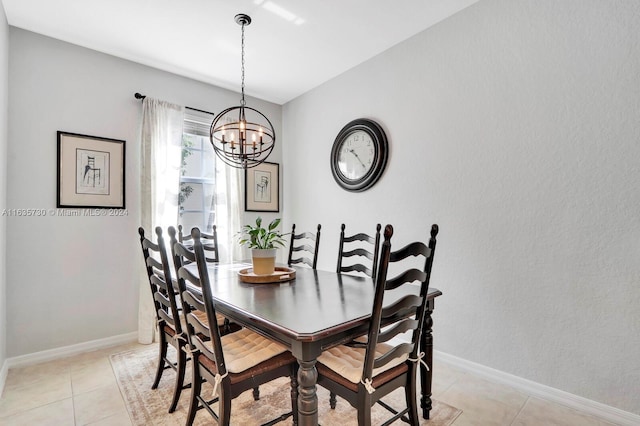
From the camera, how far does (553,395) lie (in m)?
2.01

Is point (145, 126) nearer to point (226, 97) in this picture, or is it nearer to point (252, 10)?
point (226, 97)

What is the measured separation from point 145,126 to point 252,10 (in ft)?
5.06

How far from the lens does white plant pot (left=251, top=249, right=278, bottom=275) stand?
212cm

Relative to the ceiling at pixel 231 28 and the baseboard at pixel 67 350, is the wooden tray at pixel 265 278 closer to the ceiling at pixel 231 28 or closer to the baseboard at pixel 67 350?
the baseboard at pixel 67 350

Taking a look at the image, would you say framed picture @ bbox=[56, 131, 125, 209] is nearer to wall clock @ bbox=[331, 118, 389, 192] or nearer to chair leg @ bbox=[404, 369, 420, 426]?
wall clock @ bbox=[331, 118, 389, 192]

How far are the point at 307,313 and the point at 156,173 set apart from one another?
2.52 m

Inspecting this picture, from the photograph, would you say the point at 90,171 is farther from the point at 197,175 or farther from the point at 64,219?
the point at 197,175

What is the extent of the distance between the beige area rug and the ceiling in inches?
108

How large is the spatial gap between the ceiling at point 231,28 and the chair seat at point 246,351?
2.32m

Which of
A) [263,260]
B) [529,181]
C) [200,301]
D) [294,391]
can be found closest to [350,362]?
[294,391]

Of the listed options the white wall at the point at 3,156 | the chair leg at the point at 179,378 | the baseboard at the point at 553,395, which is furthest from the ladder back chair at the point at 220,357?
the white wall at the point at 3,156

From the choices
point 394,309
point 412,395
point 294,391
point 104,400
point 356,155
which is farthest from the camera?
point 356,155

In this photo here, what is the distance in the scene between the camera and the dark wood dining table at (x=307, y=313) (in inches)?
49.4

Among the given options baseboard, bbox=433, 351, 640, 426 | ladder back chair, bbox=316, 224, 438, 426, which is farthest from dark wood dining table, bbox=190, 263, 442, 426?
baseboard, bbox=433, 351, 640, 426
